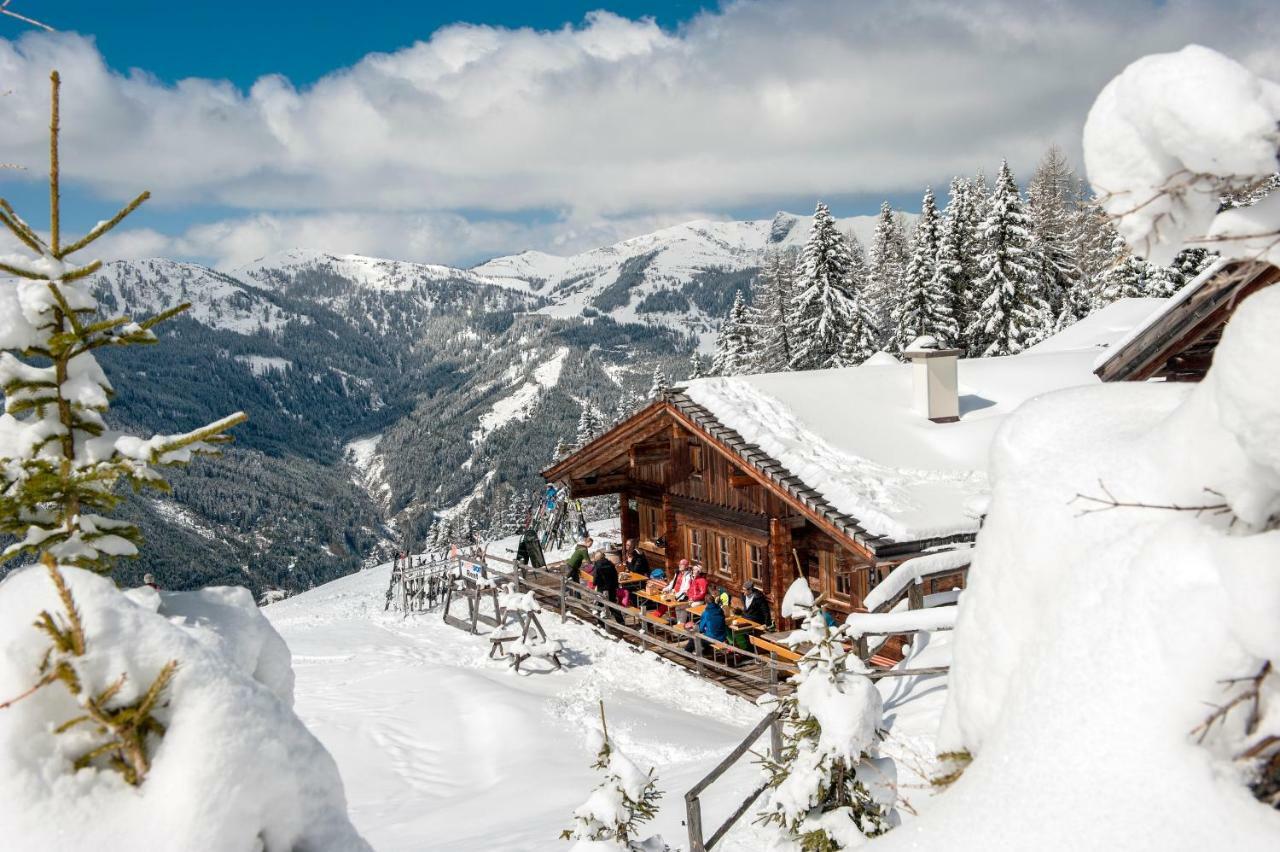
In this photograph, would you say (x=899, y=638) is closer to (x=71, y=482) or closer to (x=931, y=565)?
(x=931, y=565)

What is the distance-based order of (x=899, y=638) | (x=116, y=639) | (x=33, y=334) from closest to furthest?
1. (x=116, y=639)
2. (x=33, y=334)
3. (x=899, y=638)

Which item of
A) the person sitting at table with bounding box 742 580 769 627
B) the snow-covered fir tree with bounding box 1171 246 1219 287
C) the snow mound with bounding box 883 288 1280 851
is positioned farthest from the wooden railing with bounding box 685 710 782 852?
the snow-covered fir tree with bounding box 1171 246 1219 287

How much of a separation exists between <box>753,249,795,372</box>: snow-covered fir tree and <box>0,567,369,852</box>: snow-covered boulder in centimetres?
3743

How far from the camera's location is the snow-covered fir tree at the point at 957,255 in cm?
3666

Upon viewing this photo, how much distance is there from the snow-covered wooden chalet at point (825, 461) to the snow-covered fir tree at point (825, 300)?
16.6 m

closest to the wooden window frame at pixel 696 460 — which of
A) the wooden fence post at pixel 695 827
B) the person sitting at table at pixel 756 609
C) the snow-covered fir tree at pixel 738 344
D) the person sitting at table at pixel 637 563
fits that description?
the person sitting at table at pixel 637 563

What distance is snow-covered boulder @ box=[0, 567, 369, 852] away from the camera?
1.98 meters

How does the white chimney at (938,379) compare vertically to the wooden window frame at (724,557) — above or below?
Answer: above

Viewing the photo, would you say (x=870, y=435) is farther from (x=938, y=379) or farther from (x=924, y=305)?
(x=924, y=305)

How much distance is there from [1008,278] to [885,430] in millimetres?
24778

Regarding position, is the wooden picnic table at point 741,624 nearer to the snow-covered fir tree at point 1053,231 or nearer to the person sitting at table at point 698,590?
the person sitting at table at point 698,590

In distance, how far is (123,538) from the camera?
308 centimetres

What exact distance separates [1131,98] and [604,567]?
15.0 metres

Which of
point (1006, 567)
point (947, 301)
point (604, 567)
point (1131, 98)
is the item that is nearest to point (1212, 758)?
point (1006, 567)
